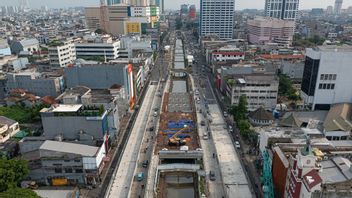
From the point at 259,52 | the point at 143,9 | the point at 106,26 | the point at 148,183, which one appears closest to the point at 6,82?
the point at 148,183

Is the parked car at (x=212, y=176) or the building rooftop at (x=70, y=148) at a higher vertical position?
the building rooftop at (x=70, y=148)

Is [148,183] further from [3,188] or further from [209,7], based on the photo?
[209,7]

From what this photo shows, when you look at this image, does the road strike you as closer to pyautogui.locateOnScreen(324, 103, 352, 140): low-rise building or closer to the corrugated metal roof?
pyautogui.locateOnScreen(324, 103, 352, 140): low-rise building

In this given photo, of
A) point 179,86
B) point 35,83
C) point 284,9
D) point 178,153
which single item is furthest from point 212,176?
point 284,9

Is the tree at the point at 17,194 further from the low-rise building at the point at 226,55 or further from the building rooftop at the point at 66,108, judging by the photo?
the low-rise building at the point at 226,55

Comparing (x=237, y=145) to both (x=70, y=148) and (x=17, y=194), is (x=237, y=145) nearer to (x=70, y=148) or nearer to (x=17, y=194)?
(x=70, y=148)

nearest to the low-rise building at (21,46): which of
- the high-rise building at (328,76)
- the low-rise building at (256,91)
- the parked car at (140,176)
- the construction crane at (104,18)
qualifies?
the construction crane at (104,18)
